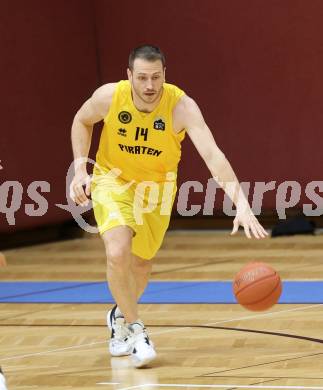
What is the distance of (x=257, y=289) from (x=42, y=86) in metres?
6.60

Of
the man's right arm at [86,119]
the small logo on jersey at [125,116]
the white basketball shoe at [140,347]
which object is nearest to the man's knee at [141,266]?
the white basketball shoe at [140,347]

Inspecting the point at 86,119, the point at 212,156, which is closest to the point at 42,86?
the point at 86,119

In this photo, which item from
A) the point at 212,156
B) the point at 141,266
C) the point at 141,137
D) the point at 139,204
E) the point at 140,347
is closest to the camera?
the point at 212,156

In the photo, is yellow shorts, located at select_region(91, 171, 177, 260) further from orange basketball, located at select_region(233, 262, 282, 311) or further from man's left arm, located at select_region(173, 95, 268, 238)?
orange basketball, located at select_region(233, 262, 282, 311)

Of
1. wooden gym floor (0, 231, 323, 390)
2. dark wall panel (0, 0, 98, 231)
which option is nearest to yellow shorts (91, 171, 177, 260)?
wooden gym floor (0, 231, 323, 390)

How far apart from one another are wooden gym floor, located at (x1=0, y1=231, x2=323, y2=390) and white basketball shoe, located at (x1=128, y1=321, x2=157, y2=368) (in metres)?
0.07

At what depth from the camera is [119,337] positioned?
25.3 feet

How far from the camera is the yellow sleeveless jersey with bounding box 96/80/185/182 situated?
7.54m

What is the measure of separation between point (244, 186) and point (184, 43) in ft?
6.24

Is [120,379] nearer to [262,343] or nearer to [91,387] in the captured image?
[91,387]

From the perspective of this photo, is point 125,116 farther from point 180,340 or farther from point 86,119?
point 180,340

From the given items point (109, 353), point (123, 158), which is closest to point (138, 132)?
point (123, 158)

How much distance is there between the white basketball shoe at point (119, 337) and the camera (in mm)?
7637

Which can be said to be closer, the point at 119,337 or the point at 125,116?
the point at 125,116
